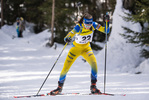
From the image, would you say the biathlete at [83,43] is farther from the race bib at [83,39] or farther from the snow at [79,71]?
the snow at [79,71]

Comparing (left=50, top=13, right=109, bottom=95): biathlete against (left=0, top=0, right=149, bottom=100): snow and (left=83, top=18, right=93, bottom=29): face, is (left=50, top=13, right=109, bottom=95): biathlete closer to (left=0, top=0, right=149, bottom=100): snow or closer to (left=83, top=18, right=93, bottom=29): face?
(left=83, top=18, right=93, bottom=29): face

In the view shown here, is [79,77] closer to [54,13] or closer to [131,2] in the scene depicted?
[131,2]

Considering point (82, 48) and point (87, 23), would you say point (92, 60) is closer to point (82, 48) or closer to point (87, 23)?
point (82, 48)

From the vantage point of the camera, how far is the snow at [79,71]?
5.86 metres

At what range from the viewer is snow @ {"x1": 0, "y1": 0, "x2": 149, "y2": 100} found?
586 centimetres

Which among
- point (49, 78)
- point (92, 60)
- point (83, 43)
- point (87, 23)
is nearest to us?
point (87, 23)

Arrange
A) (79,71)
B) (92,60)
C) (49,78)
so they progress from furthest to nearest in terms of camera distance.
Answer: (79,71)
(49,78)
(92,60)

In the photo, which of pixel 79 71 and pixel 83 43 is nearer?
pixel 83 43

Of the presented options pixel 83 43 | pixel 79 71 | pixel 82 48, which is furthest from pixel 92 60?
pixel 79 71

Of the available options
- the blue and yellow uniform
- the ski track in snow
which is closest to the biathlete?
the blue and yellow uniform

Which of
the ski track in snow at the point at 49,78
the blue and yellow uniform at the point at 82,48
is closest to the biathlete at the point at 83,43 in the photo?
the blue and yellow uniform at the point at 82,48

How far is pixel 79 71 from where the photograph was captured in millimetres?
9461

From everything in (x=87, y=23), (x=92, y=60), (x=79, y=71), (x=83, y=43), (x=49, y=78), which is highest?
(x=87, y=23)

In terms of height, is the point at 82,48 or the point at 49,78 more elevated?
the point at 82,48
